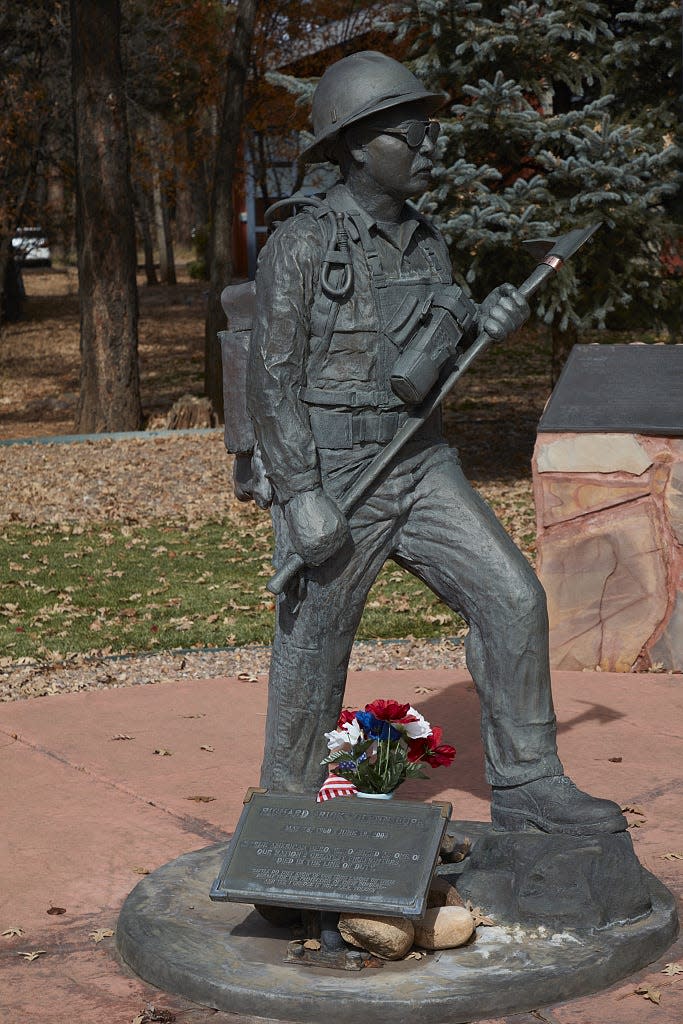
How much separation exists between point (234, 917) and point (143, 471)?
10.3 meters

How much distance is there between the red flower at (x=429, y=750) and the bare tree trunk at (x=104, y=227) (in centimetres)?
1281

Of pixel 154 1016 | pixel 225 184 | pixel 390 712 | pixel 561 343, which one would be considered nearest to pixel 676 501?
pixel 390 712

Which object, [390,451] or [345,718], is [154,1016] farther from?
[390,451]

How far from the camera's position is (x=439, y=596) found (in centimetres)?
443

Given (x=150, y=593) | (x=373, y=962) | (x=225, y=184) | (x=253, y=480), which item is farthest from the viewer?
(x=225, y=184)

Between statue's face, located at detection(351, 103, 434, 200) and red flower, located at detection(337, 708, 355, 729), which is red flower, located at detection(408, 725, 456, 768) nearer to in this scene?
red flower, located at detection(337, 708, 355, 729)

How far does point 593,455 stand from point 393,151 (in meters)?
3.33

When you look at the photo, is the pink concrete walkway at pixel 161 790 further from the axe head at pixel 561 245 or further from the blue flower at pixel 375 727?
the axe head at pixel 561 245

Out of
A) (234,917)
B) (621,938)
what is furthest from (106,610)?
(621,938)

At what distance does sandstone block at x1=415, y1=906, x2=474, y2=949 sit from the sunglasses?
7.27ft

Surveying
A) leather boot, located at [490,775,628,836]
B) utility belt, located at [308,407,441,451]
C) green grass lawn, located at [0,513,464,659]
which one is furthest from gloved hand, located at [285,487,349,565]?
green grass lawn, located at [0,513,464,659]

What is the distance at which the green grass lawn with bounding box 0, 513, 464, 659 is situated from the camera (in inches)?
341

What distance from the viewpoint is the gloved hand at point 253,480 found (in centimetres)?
447

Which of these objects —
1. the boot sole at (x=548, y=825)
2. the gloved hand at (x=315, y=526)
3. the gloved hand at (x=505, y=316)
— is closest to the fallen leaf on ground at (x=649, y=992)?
the boot sole at (x=548, y=825)
